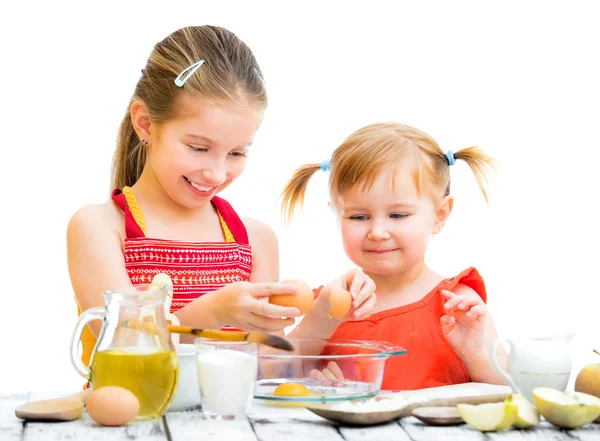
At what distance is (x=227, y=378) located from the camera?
115 centimetres

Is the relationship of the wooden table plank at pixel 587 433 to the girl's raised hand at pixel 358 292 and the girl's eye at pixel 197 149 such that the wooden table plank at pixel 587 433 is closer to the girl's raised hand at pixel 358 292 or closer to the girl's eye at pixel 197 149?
the girl's raised hand at pixel 358 292

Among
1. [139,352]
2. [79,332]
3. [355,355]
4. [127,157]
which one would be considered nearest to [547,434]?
[355,355]

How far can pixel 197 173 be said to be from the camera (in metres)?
1.76

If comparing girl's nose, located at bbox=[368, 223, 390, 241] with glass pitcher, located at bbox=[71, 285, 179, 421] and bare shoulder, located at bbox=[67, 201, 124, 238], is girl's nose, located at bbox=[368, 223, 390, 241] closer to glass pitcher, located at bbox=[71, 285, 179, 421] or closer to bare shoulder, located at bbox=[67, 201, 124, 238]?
bare shoulder, located at bbox=[67, 201, 124, 238]

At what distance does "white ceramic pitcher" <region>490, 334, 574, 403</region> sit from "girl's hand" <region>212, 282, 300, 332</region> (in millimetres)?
342

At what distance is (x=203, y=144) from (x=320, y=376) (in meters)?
0.60

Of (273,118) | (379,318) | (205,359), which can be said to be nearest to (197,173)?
(379,318)

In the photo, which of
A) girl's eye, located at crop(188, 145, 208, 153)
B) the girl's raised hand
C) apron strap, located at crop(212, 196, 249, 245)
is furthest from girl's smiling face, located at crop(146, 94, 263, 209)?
the girl's raised hand

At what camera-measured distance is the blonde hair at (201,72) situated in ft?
5.83

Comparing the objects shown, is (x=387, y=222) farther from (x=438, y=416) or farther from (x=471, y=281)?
(x=438, y=416)

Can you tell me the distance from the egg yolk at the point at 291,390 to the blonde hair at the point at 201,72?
71 cm

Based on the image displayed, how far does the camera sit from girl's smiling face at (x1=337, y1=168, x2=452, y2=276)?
184cm

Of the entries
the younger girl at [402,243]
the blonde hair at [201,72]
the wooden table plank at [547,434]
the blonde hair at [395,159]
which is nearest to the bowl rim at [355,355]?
the wooden table plank at [547,434]

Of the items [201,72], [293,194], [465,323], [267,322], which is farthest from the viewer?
[293,194]
